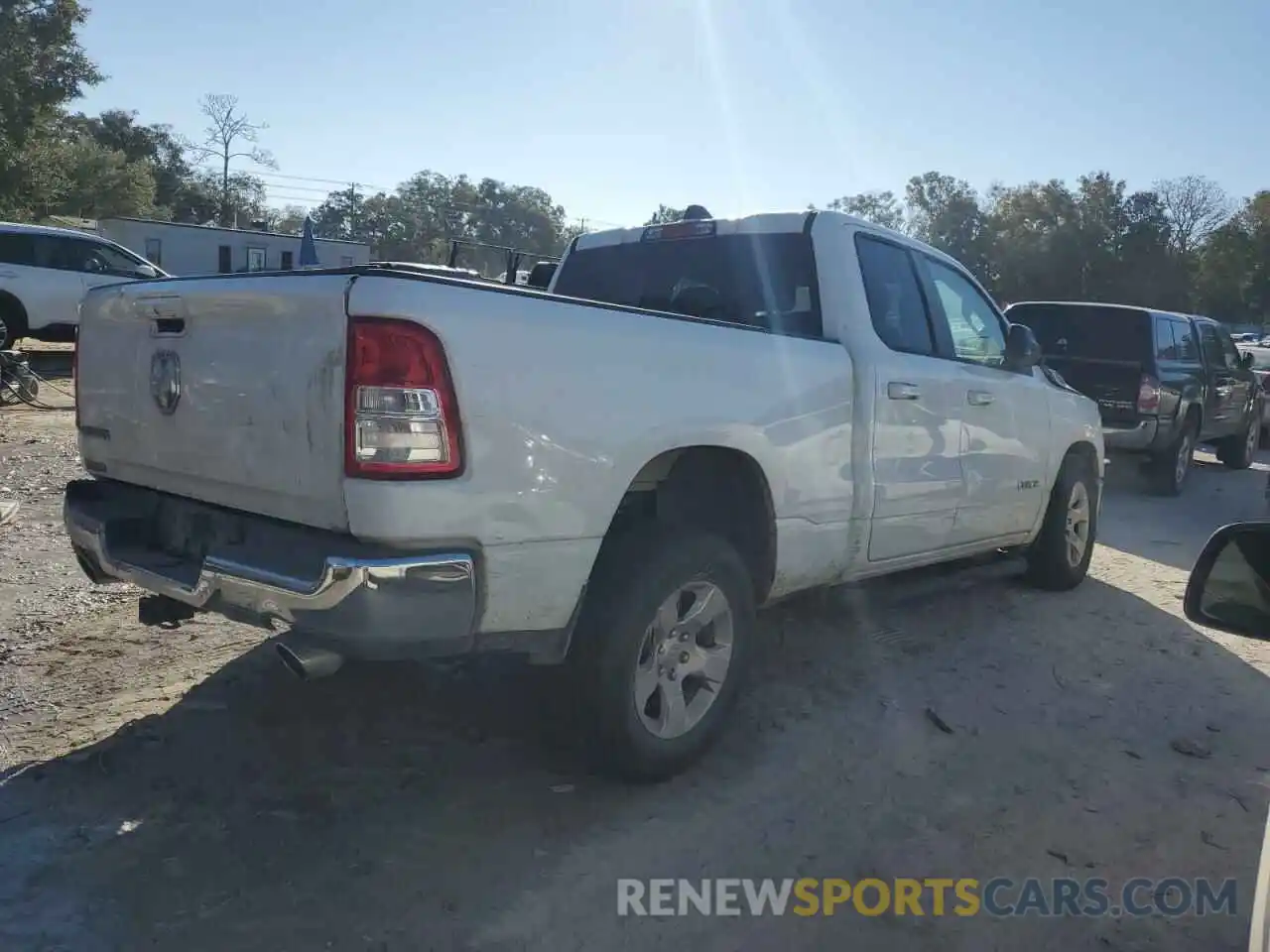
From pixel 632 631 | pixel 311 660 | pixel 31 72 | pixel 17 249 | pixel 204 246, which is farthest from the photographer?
pixel 204 246

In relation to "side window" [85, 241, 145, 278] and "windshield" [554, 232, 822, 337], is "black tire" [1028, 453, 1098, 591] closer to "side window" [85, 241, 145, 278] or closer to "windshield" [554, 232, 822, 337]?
"windshield" [554, 232, 822, 337]

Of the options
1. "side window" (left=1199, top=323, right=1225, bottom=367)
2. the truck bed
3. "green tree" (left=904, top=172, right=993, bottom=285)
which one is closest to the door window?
the truck bed

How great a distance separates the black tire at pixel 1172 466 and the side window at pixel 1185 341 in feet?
2.31

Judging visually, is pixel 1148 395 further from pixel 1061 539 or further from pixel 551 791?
pixel 551 791

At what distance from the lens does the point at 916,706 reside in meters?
4.24

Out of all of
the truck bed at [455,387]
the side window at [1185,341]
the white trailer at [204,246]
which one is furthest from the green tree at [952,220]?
the truck bed at [455,387]

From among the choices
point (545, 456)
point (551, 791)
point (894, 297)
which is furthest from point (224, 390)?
point (894, 297)

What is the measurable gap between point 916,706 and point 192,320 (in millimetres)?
3118

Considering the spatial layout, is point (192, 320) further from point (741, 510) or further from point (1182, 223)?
point (1182, 223)

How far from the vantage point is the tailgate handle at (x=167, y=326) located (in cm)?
315

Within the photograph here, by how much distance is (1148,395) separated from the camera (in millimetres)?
10109

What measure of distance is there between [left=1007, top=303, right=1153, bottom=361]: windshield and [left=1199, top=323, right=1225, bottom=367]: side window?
74.4 inches

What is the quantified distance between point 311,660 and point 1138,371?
31.6 feet

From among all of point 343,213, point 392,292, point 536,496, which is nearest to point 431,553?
point 536,496
